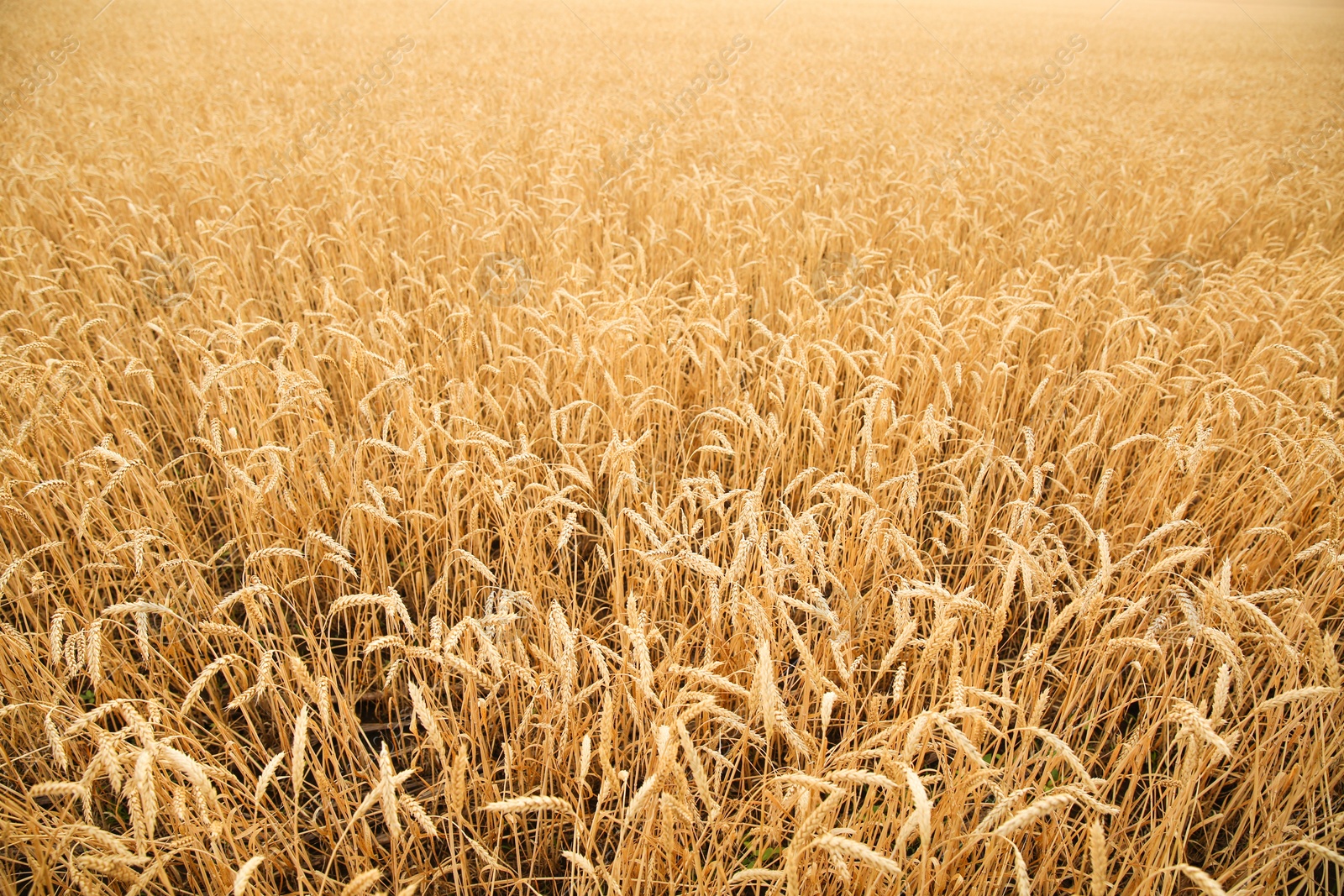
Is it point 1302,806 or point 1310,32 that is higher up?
point 1310,32

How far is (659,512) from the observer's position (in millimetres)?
2018

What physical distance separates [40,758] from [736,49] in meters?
13.6

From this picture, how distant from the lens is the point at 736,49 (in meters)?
12.3

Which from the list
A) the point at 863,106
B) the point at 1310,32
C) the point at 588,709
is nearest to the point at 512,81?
the point at 863,106

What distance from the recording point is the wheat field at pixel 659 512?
Answer: 3.78ft

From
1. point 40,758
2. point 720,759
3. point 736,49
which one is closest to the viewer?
point 720,759

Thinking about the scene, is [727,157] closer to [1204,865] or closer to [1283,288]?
[1283,288]

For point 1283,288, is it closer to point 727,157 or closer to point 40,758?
point 727,157

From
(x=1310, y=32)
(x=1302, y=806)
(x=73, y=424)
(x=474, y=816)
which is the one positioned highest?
(x=1310, y=32)

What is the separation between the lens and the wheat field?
115cm

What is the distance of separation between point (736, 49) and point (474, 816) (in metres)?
13.6

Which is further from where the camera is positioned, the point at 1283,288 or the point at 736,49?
the point at 736,49

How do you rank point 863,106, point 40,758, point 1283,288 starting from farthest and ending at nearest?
point 863,106 → point 1283,288 → point 40,758

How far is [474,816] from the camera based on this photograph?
1.36 metres
